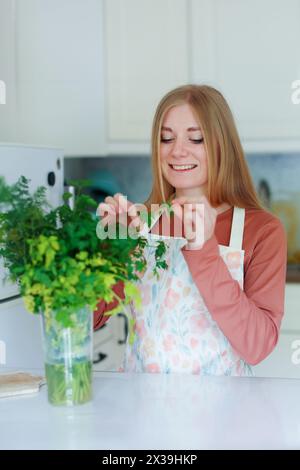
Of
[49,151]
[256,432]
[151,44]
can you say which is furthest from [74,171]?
[256,432]

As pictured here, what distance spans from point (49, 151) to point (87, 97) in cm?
47

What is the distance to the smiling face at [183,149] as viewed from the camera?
133 cm

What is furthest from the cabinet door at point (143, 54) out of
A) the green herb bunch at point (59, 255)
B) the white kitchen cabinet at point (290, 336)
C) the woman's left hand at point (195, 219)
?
the green herb bunch at point (59, 255)

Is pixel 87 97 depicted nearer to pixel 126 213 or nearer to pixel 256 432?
pixel 126 213

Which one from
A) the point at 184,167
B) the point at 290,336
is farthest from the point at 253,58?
the point at 184,167

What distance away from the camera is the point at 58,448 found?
854 millimetres

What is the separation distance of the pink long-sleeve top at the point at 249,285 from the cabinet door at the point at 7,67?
1172 mm

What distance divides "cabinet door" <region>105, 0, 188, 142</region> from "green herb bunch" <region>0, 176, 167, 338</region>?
57.5 inches

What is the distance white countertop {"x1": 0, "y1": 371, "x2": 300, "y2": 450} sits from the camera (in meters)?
0.87

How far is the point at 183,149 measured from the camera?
133cm

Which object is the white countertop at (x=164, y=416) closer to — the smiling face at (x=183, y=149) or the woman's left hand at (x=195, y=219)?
the woman's left hand at (x=195, y=219)

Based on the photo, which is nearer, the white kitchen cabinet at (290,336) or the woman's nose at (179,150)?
the woman's nose at (179,150)

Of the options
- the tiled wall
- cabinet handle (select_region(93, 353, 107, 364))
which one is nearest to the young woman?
cabinet handle (select_region(93, 353, 107, 364))

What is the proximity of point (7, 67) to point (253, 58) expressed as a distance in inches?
32.6
